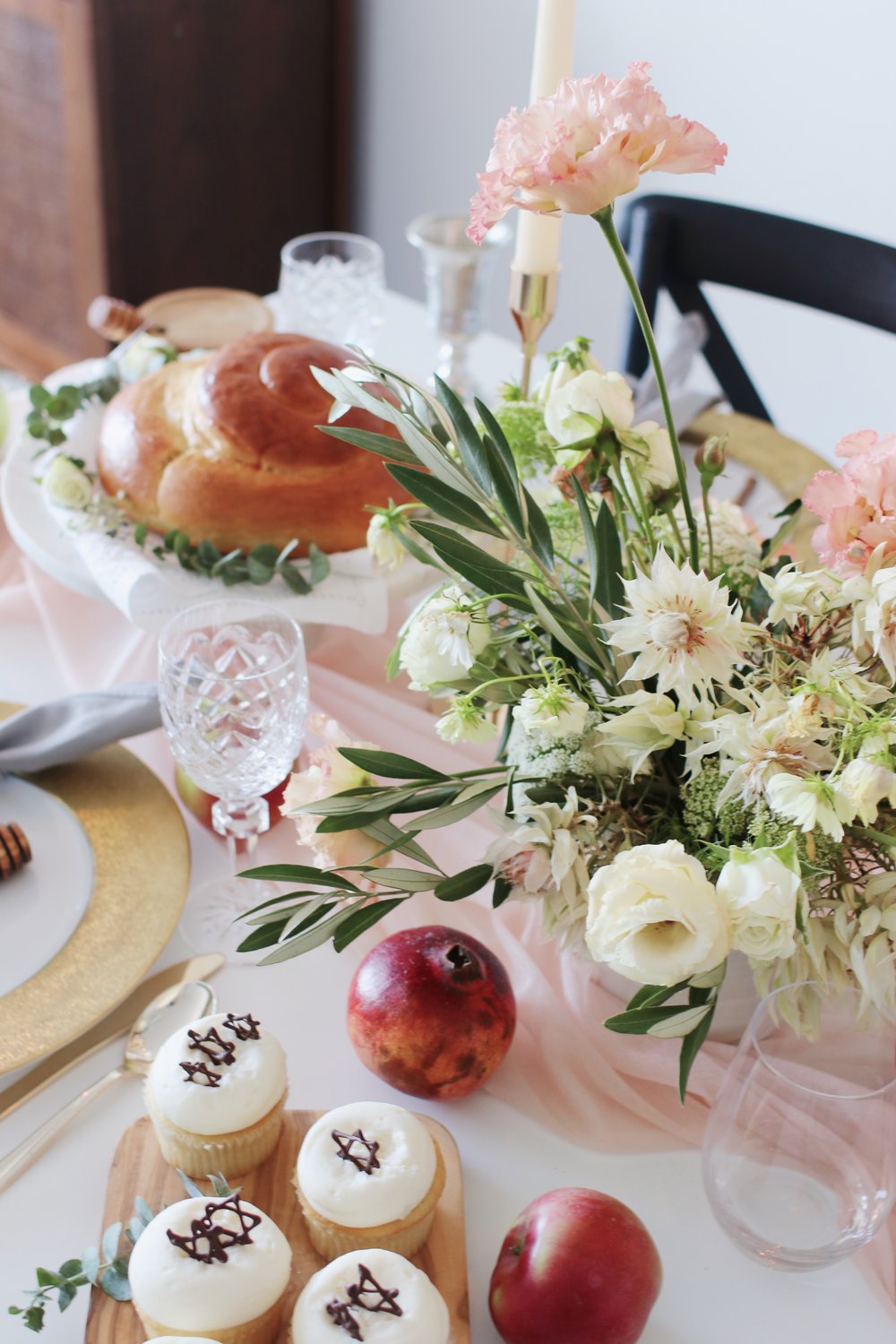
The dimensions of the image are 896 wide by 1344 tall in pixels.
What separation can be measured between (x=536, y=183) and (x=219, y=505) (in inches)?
20.4

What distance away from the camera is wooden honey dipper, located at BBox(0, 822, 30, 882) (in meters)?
0.75

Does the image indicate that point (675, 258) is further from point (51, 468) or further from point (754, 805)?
point (754, 805)

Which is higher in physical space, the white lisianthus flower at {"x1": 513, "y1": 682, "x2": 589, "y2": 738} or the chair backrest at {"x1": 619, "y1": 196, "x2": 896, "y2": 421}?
the white lisianthus flower at {"x1": 513, "y1": 682, "x2": 589, "y2": 738}

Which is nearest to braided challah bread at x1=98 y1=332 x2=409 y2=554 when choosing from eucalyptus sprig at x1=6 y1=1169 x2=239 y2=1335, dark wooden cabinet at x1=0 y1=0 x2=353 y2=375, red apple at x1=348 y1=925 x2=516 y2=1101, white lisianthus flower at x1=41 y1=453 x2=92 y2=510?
white lisianthus flower at x1=41 y1=453 x2=92 y2=510

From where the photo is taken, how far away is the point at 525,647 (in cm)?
64

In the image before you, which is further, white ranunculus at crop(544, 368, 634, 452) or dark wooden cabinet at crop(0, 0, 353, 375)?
dark wooden cabinet at crop(0, 0, 353, 375)

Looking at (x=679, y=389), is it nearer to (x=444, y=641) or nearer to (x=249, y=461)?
(x=249, y=461)

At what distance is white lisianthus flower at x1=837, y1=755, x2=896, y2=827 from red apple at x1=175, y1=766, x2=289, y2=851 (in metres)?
0.44

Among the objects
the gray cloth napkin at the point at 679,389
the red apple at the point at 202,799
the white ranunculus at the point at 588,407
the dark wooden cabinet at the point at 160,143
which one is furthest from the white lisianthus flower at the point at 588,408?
the dark wooden cabinet at the point at 160,143

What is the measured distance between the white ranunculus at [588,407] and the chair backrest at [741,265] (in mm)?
892

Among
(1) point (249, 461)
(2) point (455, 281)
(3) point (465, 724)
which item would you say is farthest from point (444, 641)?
(2) point (455, 281)

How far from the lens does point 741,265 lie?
149cm

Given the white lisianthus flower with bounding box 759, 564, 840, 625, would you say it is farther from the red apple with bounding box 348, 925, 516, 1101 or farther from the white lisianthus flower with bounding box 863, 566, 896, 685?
the red apple with bounding box 348, 925, 516, 1101

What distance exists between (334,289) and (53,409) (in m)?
0.37
